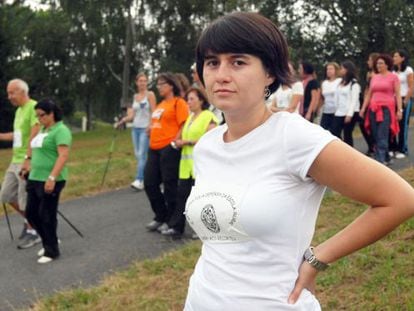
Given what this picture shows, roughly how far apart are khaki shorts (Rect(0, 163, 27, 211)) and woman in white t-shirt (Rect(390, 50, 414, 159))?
18.4 ft

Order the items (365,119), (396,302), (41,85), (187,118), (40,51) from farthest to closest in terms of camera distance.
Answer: (40,51)
(41,85)
(365,119)
(187,118)
(396,302)

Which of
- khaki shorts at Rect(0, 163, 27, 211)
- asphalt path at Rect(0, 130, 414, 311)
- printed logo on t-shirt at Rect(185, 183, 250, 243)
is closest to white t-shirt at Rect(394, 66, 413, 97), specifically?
asphalt path at Rect(0, 130, 414, 311)

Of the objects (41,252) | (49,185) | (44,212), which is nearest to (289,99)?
(49,185)

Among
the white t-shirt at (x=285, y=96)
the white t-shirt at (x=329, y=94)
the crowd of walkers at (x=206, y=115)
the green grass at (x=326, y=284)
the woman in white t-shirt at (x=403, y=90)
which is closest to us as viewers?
the green grass at (x=326, y=284)

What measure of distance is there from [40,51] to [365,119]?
92.3 feet

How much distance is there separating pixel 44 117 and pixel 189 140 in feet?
4.98

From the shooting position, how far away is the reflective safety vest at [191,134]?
5754 millimetres

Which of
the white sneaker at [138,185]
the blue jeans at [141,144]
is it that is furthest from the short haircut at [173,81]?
the white sneaker at [138,185]

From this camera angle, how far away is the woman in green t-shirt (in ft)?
17.7

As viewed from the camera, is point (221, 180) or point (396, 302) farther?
point (396, 302)

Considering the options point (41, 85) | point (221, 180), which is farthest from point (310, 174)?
point (41, 85)

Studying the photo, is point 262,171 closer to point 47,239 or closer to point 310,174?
point 310,174

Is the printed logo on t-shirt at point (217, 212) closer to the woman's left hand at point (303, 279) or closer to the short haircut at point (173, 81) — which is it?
the woman's left hand at point (303, 279)

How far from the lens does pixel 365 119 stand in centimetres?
811
